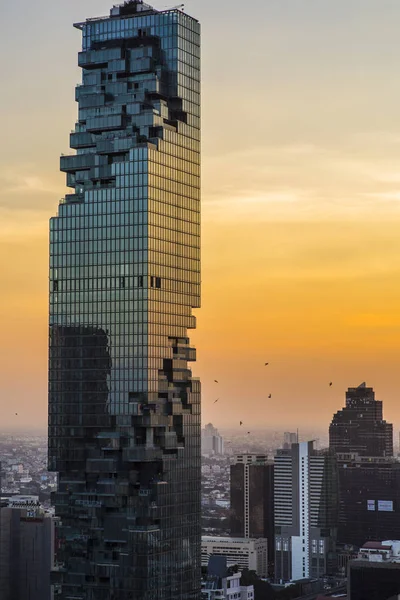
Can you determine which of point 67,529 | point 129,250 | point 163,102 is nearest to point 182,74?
point 163,102

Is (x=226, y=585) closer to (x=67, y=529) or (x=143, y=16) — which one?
(x=67, y=529)

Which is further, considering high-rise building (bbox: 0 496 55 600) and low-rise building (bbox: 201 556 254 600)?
high-rise building (bbox: 0 496 55 600)

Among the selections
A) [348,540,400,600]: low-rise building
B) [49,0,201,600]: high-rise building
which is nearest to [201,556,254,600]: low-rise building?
[348,540,400,600]: low-rise building

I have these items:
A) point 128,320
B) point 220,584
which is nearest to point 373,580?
point 220,584

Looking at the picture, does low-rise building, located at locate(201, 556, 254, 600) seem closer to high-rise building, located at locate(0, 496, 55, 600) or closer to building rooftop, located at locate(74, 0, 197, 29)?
high-rise building, located at locate(0, 496, 55, 600)

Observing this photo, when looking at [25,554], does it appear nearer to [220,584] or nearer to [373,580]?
[220,584]

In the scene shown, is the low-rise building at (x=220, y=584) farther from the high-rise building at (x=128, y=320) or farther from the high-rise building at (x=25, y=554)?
the high-rise building at (x=128, y=320)
